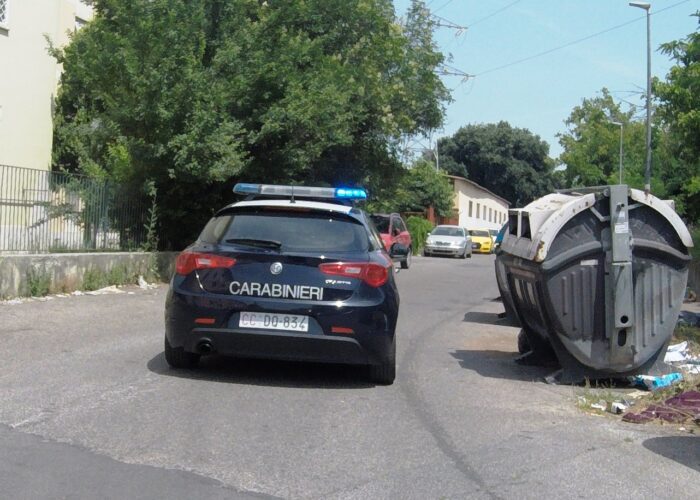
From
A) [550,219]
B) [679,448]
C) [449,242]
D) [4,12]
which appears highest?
[4,12]

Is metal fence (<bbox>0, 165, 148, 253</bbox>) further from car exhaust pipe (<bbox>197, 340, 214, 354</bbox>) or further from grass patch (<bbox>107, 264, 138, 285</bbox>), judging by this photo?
car exhaust pipe (<bbox>197, 340, 214, 354</bbox>)

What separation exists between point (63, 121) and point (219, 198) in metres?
7.30

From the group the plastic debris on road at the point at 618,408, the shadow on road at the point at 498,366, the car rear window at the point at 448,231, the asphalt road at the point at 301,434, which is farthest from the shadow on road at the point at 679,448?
the car rear window at the point at 448,231

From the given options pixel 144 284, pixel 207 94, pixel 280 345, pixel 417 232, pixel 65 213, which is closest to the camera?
pixel 280 345


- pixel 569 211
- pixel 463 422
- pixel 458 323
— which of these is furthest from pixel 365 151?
pixel 463 422

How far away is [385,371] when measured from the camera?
7.33 meters

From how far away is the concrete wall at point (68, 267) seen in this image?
40.7 feet

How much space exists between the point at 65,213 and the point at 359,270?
380 inches

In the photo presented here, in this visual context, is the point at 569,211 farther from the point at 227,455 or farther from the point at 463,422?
the point at 227,455

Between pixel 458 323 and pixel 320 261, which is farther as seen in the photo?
pixel 458 323

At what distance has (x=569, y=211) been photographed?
24.6 ft

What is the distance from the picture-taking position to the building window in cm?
1983

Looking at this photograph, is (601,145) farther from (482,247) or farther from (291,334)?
(291,334)

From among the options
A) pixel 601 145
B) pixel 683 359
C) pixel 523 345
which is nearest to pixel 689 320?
pixel 683 359
